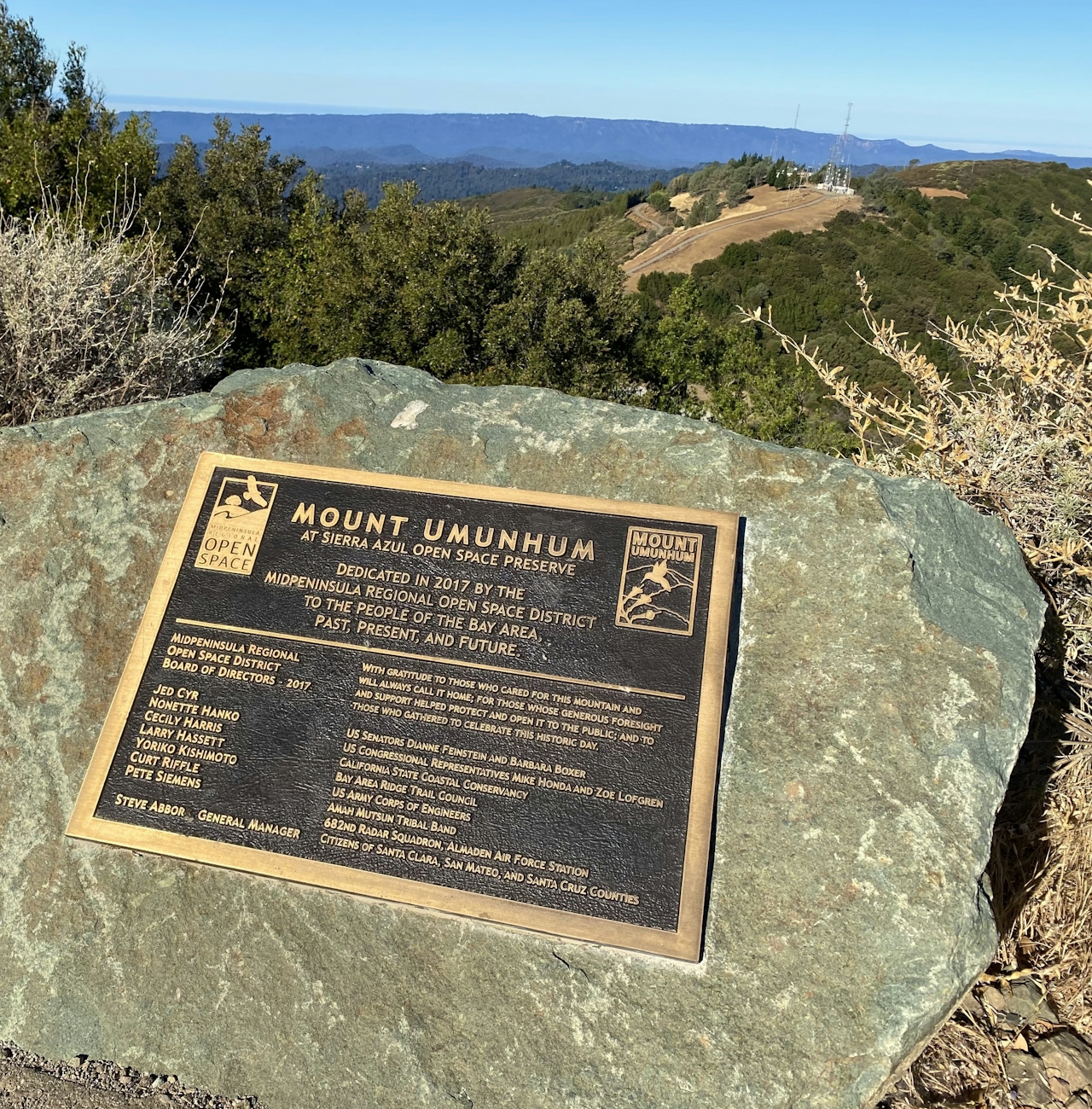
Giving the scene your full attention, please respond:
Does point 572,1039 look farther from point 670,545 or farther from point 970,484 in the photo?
point 970,484

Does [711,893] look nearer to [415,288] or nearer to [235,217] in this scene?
[415,288]

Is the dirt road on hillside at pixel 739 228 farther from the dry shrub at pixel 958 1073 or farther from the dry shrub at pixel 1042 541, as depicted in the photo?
the dry shrub at pixel 958 1073

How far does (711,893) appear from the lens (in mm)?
2801

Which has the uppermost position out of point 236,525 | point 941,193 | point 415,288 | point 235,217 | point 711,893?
point 941,193

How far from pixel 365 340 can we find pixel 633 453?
915 centimetres

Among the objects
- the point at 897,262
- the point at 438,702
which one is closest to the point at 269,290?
the point at 438,702

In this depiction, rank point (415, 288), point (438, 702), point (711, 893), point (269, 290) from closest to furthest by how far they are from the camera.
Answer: point (711, 893)
point (438, 702)
point (415, 288)
point (269, 290)

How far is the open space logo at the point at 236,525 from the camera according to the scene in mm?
3562

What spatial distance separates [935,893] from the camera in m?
2.71

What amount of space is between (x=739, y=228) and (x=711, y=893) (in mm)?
66709

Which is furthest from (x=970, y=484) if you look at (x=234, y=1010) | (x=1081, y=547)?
(x=234, y=1010)

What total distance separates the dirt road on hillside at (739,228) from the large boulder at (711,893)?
5049 centimetres

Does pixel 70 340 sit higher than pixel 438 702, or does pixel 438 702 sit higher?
pixel 70 340

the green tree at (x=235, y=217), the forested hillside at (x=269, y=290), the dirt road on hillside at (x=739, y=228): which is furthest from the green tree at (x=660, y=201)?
the green tree at (x=235, y=217)
